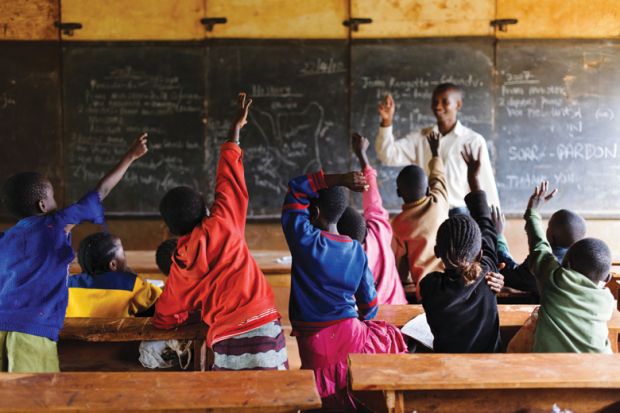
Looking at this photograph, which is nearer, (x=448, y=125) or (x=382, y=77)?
(x=448, y=125)

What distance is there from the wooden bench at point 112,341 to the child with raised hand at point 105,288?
136 mm

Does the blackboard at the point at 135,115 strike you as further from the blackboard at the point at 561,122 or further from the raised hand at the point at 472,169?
the raised hand at the point at 472,169

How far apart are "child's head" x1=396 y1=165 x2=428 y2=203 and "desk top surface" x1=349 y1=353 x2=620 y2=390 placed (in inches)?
45.1

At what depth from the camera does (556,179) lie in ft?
18.1

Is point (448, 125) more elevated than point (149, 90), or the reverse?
point (149, 90)

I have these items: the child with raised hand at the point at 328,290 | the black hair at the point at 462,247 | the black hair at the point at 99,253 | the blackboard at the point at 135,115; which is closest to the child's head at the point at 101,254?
the black hair at the point at 99,253

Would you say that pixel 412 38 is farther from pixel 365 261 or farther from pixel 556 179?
pixel 365 261

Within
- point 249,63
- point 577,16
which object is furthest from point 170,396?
point 577,16

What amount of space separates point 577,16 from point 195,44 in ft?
9.69

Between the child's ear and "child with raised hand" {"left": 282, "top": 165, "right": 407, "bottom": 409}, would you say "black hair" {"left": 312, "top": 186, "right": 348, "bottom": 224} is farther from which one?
the child's ear

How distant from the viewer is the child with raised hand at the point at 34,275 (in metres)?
2.28

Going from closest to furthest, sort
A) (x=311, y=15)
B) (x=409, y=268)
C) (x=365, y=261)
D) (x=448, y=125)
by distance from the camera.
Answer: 1. (x=365, y=261)
2. (x=409, y=268)
3. (x=448, y=125)
4. (x=311, y=15)

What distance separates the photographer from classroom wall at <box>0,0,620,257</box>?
538 centimetres

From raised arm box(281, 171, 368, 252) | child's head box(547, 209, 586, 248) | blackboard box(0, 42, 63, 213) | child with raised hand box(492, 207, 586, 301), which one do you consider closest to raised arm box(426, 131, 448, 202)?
child with raised hand box(492, 207, 586, 301)
